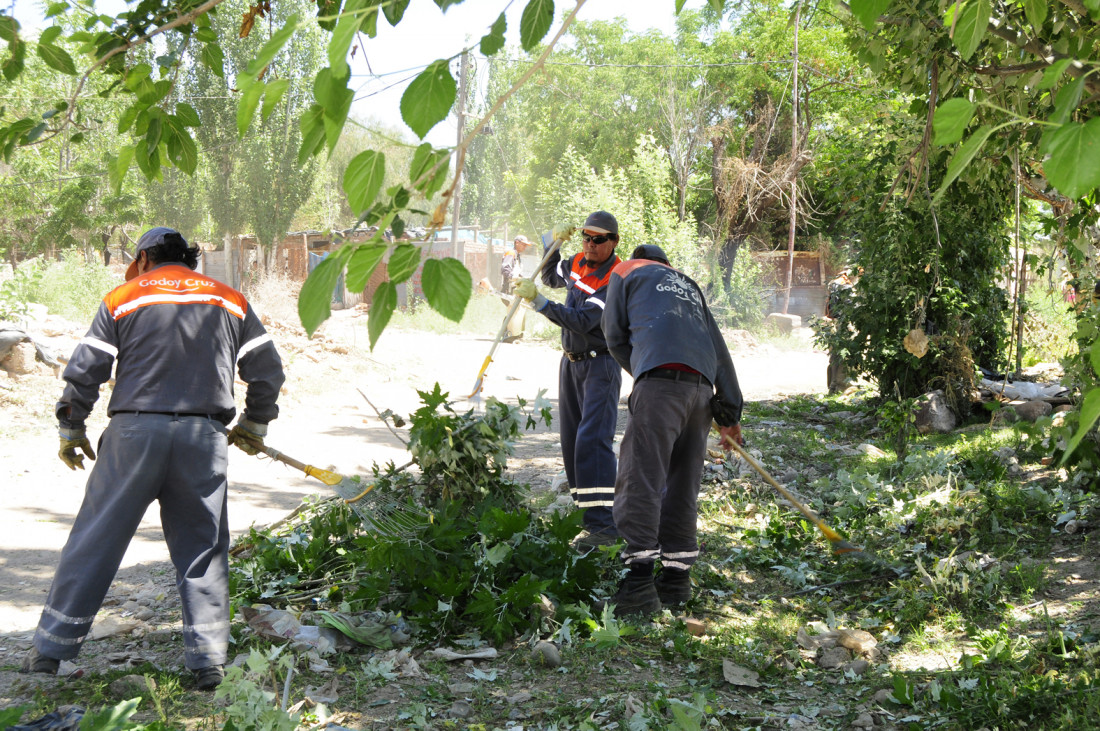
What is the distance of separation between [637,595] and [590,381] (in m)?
1.48

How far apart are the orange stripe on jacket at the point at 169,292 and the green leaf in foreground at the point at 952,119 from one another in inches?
119

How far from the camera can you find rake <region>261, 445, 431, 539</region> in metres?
4.32

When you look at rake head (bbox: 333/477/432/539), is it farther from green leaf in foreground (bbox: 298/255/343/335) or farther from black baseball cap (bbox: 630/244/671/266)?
green leaf in foreground (bbox: 298/255/343/335)

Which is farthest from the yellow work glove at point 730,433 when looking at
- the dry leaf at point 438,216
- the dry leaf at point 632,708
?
the dry leaf at point 438,216

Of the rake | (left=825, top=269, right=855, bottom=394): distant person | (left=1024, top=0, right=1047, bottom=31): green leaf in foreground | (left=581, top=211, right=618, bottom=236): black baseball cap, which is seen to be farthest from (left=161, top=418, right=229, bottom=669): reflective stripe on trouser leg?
(left=825, top=269, right=855, bottom=394): distant person

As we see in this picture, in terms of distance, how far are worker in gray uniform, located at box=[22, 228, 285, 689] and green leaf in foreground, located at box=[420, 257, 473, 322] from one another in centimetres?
270

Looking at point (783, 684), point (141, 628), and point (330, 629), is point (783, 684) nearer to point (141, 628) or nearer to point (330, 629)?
point (330, 629)

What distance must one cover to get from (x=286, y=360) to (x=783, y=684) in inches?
386

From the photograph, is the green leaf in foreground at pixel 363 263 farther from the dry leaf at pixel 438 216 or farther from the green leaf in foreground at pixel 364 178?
the dry leaf at pixel 438 216

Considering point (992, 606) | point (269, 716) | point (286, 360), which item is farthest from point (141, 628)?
point (286, 360)

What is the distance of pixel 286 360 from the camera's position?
12078mm

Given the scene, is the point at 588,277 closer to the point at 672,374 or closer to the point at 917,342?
the point at 672,374

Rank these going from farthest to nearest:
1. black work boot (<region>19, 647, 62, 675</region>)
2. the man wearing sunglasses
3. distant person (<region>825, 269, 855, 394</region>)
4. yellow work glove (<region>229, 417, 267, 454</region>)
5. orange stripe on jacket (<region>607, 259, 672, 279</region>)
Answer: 1. distant person (<region>825, 269, 855, 394</region>)
2. the man wearing sunglasses
3. orange stripe on jacket (<region>607, 259, 672, 279</region>)
4. yellow work glove (<region>229, 417, 267, 454</region>)
5. black work boot (<region>19, 647, 62, 675</region>)

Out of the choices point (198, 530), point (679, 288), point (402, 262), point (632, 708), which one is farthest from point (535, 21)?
point (679, 288)
